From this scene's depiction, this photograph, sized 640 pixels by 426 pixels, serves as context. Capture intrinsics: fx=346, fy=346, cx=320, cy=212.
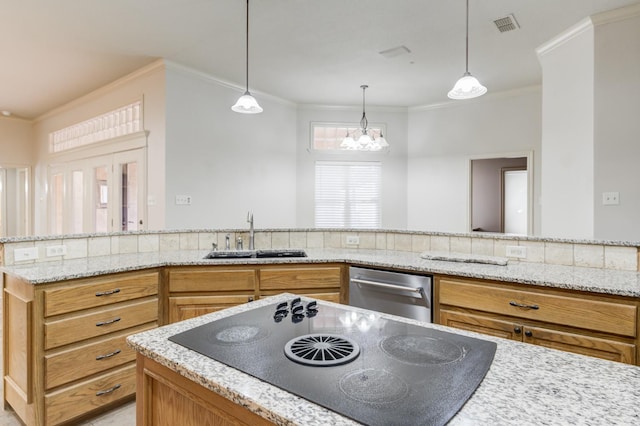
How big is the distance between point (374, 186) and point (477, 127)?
1.81 meters

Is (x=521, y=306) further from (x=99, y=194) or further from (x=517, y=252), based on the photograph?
(x=99, y=194)

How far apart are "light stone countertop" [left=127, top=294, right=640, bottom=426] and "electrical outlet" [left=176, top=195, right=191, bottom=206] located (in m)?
3.43

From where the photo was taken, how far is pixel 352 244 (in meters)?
3.08

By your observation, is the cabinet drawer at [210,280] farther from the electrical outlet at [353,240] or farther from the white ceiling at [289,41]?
the white ceiling at [289,41]

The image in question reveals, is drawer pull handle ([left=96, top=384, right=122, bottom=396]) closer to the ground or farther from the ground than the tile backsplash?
closer to the ground

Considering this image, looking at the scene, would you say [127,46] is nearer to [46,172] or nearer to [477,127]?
[46,172]

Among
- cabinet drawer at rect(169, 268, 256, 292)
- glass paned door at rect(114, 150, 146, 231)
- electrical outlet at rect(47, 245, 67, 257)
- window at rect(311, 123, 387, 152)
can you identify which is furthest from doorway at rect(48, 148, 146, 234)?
window at rect(311, 123, 387, 152)

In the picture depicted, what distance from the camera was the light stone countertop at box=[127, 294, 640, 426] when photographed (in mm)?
634

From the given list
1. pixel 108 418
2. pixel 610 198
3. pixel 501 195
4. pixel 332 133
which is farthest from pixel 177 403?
pixel 501 195

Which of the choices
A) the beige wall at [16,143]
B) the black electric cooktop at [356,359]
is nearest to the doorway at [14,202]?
the beige wall at [16,143]

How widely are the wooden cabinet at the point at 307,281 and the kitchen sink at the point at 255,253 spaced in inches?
9.4

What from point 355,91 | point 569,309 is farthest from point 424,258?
point 355,91

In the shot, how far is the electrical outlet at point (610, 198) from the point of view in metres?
2.94

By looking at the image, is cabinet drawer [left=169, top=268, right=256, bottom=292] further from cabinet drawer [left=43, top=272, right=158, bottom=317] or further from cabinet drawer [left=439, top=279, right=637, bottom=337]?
cabinet drawer [left=439, top=279, right=637, bottom=337]
